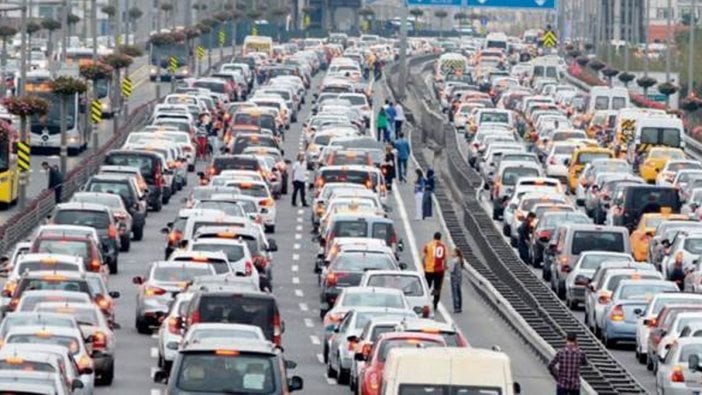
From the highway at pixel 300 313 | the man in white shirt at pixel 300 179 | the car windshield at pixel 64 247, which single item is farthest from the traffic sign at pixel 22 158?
the car windshield at pixel 64 247

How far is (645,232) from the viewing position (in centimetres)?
6128

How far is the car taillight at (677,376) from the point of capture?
125 ft

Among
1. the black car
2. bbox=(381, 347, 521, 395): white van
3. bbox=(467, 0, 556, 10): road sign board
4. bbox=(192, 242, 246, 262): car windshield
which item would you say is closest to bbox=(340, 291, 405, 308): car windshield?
bbox=(192, 242, 246, 262): car windshield

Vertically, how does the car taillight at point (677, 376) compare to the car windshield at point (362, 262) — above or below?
above

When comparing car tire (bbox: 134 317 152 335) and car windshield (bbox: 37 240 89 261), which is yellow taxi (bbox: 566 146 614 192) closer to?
car windshield (bbox: 37 240 89 261)

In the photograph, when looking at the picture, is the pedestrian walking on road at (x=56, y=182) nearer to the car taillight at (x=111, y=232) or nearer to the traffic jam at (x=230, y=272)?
the traffic jam at (x=230, y=272)

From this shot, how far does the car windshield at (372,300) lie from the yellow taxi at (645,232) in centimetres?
1670

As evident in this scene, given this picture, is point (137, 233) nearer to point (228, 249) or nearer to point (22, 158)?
point (22, 158)

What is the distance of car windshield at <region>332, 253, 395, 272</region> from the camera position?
166 feet

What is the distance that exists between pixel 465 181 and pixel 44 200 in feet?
43.9

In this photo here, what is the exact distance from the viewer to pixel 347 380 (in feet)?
135

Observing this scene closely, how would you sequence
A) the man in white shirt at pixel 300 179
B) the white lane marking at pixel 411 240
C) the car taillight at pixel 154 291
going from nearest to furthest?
1. the car taillight at pixel 154 291
2. the white lane marking at pixel 411 240
3. the man in white shirt at pixel 300 179

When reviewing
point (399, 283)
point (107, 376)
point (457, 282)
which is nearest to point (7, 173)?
point (457, 282)

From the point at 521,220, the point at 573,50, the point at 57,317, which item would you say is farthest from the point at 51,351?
the point at 573,50
